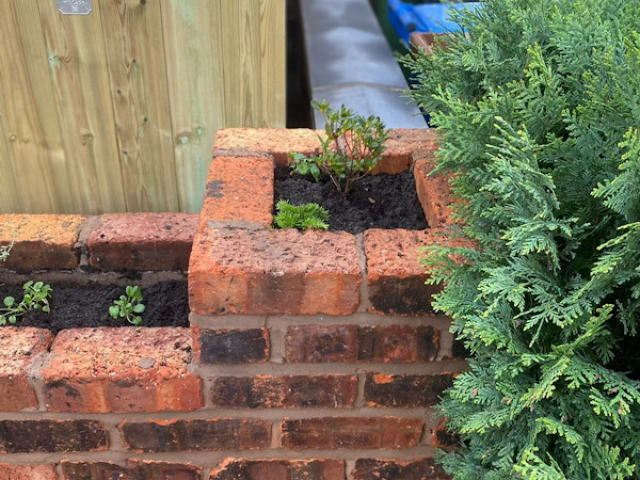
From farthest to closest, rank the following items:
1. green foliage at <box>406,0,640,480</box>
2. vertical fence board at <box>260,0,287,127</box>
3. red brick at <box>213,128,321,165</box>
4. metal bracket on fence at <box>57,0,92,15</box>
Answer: vertical fence board at <box>260,0,287,127</box>
metal bracket on fence at <box>57,0,92,15</box>
red brick at <box>213,128,321,165</box>
green foliage at <box>406,0,640,480</box>

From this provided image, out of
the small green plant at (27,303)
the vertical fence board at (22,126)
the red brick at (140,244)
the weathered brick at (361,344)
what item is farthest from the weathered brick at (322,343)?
the vertical fence board at (22,126)

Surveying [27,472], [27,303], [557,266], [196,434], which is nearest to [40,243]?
[27,303]

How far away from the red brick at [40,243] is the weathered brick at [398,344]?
3.49 ft

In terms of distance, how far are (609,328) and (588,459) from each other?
0.24m

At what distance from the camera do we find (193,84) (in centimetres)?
251

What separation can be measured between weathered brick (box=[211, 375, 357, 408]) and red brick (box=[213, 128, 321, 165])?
0.66m

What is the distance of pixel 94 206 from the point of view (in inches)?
108

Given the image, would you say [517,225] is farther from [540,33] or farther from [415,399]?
[415,399]

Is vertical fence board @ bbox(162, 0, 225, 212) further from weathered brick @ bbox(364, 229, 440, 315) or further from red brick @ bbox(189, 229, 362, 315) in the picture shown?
weathered brick @ bbox(364, 229, 440, 315)

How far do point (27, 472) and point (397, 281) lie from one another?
1.14 m

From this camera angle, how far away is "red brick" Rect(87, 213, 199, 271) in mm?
2059

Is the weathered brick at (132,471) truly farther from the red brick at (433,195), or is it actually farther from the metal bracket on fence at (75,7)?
the metal bracket on fence at (75,7)

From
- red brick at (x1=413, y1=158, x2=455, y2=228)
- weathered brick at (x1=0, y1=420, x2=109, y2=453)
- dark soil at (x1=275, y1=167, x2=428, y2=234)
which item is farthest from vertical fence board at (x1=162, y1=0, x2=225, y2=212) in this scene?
weathered brick at (x1=0, y1=420, x2=109, y2=453)

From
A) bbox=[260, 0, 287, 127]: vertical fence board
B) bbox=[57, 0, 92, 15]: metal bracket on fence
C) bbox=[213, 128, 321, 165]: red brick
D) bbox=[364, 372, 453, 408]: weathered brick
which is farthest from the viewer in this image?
bbox=[260, 0, 287, 127]: vertical fence board
